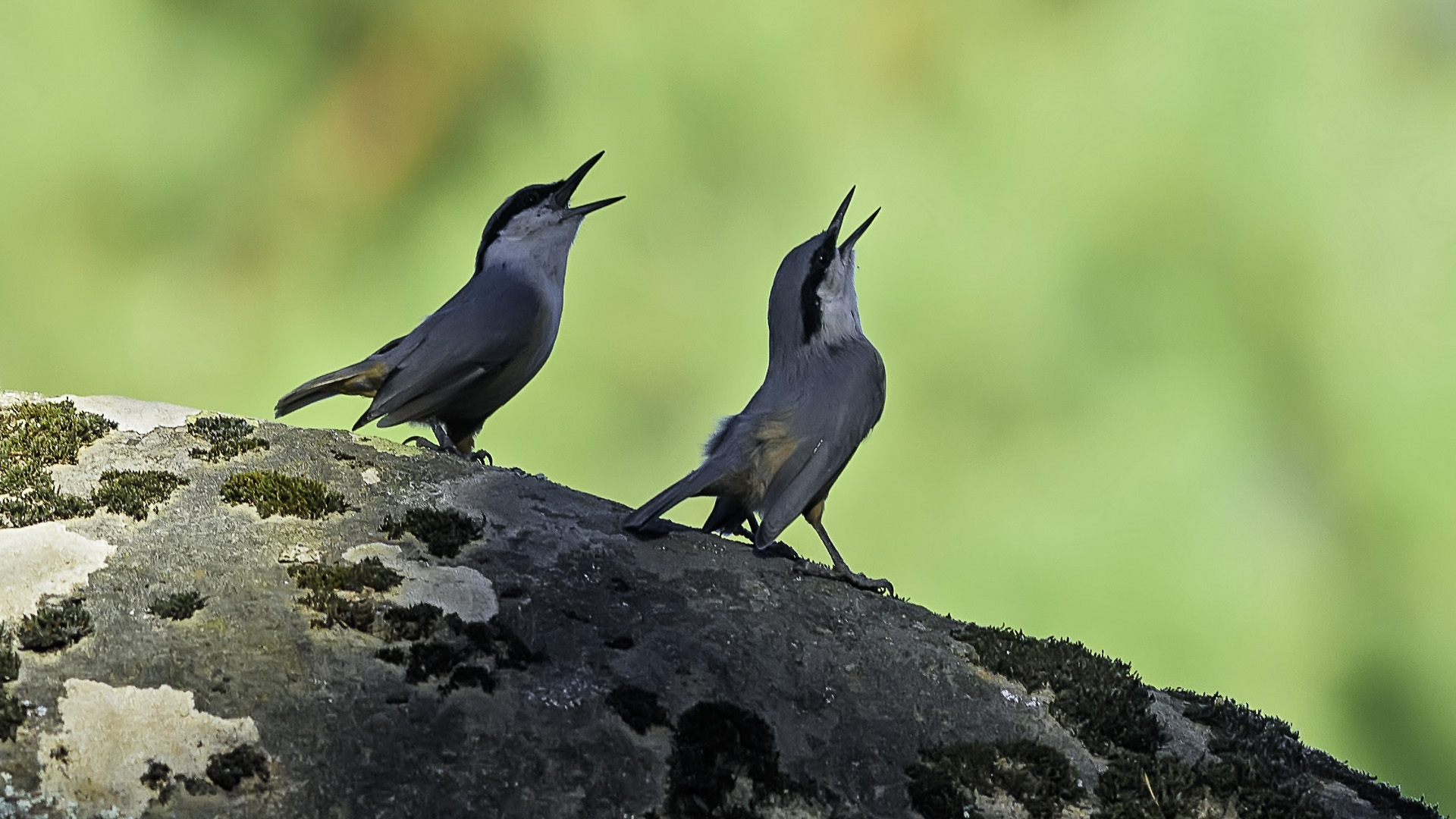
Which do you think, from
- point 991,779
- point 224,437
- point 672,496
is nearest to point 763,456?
point 672,496

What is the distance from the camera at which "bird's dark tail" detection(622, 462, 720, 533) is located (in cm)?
978

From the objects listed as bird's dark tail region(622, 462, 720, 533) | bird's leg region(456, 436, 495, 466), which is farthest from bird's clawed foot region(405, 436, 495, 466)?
bird's dark tail region(622, 462, 720, 533)

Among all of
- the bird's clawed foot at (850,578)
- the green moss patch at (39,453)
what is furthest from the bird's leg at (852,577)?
the green moss patch at (39,453)

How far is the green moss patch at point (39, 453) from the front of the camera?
9352mm

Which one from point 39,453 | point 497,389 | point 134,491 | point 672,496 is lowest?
point 134,491

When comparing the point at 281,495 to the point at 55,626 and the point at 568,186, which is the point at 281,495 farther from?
the point at 568,186

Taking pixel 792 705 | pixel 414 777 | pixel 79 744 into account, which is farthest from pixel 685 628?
pixel 79 744

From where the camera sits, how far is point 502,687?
26.0 ft

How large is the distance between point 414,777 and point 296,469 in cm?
445

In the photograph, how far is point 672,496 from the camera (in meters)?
9.79

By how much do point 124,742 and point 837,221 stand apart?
729 cm

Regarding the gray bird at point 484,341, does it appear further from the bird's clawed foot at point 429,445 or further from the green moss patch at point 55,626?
the green moss patch at point 55,626

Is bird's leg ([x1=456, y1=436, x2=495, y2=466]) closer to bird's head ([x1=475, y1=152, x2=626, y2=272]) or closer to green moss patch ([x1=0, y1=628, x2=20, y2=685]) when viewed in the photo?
bird's head ([x1=475, y1=152, x2=626, y2=272])

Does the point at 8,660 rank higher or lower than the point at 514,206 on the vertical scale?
lower
